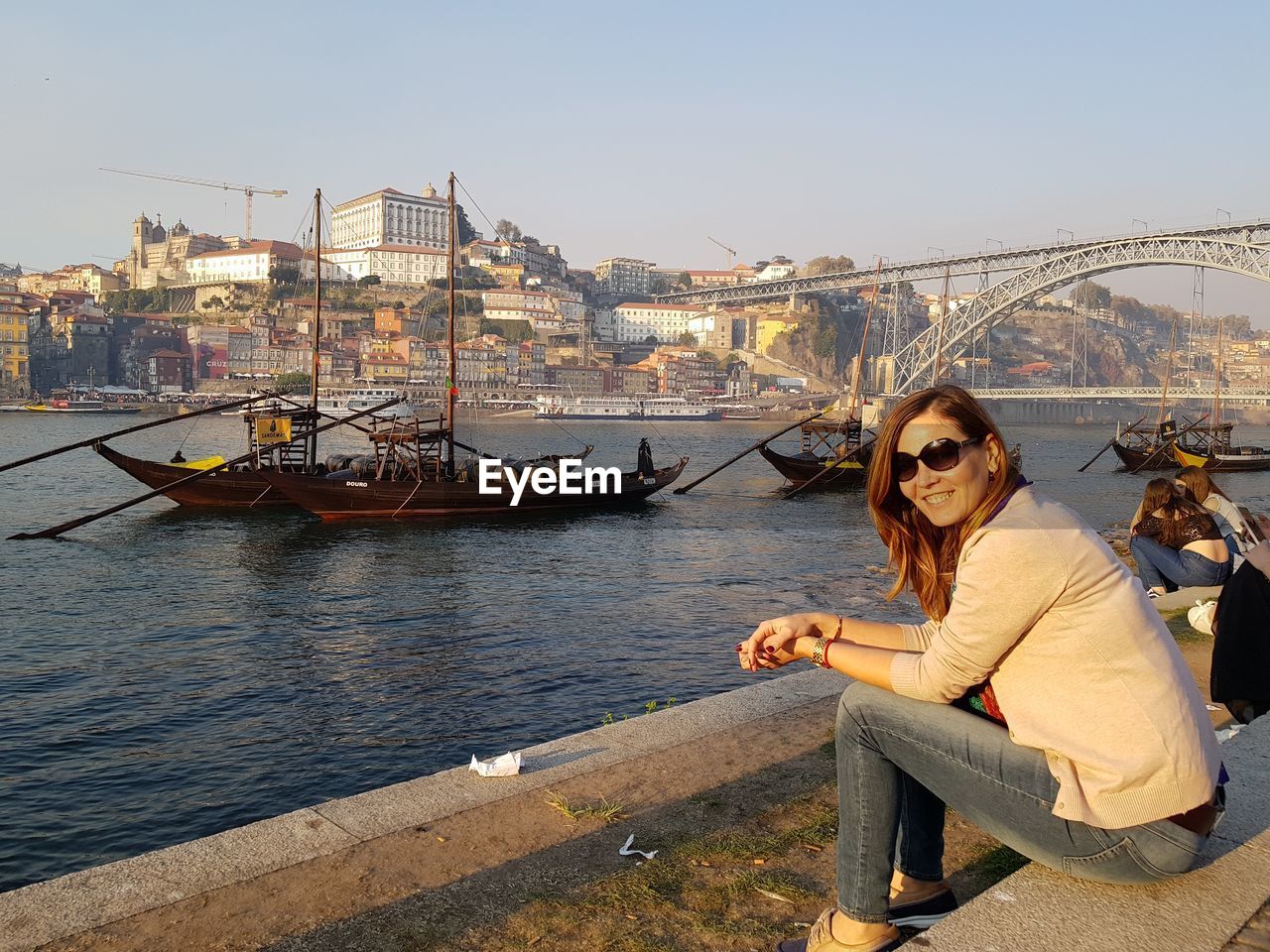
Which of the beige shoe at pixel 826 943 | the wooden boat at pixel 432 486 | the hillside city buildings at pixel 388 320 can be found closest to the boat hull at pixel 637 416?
the hillside city buildings at pixel 388 320

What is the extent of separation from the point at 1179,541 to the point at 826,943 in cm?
536

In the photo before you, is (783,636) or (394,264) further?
(394,264)

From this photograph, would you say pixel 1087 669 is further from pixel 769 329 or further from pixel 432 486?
pixel 769 329

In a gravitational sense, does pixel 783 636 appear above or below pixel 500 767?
above

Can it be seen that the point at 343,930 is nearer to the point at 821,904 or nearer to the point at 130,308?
the point at 821,904

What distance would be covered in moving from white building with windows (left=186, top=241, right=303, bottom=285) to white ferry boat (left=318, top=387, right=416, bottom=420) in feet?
124

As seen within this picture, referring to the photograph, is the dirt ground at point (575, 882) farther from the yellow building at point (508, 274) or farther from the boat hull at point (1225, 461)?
the yellow building at point (508, 274)

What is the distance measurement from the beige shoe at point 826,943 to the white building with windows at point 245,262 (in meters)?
135

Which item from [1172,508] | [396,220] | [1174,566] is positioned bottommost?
[1174,566]

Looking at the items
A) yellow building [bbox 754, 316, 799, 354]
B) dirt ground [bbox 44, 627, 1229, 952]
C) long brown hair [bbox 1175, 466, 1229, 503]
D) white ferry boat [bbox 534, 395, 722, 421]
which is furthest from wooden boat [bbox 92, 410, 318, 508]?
yellow building [bbox 754, 316, 799, 354]

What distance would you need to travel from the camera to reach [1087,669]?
6.64ft

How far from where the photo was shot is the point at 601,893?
2873mm

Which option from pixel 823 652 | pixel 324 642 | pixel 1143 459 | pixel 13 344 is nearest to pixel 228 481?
pixel 324 642

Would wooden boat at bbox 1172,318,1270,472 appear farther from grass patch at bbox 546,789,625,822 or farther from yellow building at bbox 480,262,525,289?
yellow building at bbox 480,262,525,289
